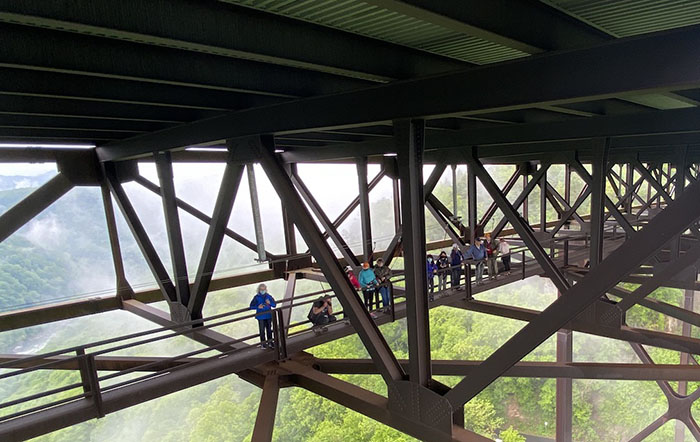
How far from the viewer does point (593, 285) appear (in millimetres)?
3223

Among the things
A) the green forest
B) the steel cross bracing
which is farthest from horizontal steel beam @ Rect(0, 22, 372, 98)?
the green forest

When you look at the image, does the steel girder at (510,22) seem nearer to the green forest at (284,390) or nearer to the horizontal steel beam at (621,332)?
the horizontal steel beam at (621,332)

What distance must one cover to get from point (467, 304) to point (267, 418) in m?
5.13

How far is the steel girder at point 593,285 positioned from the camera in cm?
280

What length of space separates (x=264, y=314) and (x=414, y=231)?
130 inches

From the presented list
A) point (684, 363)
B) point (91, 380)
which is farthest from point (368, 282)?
point (684, 363)

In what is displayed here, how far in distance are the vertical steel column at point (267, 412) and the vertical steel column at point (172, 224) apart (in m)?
2.96

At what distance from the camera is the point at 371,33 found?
11.1ft

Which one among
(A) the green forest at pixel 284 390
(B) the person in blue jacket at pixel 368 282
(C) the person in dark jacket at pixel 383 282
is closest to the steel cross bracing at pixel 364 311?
(C) the person in dark jacket at pixel 383 282

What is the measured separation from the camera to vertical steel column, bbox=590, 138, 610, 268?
23.3 feet

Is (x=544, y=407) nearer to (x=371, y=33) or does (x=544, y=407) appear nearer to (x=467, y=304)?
(x=467, y=304)

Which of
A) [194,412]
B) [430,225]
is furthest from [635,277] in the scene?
[194,412]

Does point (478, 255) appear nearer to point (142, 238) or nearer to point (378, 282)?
point (378, 282)

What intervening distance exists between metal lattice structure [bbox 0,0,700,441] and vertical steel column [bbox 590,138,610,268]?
0.04 m
